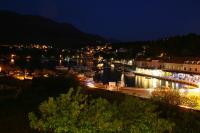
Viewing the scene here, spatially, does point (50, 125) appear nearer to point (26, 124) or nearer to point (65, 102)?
point (65, 102)

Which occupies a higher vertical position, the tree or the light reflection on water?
the tree

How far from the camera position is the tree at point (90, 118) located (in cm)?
601

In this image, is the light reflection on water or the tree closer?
the tree

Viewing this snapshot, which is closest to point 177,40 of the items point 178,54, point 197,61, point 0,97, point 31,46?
point 178,54

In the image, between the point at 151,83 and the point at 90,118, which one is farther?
the point at 151,83

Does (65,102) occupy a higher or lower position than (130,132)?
higher

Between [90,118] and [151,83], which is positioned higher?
[90,118]

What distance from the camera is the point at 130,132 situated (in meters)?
6.49

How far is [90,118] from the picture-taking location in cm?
625

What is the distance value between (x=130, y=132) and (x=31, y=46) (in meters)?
108

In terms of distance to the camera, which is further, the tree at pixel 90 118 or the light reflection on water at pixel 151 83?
the light reflection on water at pixel 151 83

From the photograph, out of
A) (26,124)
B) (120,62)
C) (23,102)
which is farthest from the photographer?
(120,62)

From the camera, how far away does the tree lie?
601 cm

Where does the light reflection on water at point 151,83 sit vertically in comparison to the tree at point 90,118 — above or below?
below
